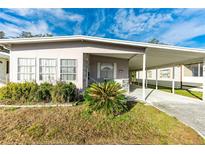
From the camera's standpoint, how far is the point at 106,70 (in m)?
12.2

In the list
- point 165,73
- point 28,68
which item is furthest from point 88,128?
point 165,73

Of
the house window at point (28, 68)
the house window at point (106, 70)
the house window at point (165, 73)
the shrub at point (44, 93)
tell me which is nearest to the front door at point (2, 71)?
the house window at point (28, 68)

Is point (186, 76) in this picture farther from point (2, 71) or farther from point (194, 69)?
point (2, 71)

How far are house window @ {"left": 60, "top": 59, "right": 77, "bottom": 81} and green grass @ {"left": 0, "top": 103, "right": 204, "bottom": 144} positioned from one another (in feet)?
8.62

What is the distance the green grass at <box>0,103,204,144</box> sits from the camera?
447 cm

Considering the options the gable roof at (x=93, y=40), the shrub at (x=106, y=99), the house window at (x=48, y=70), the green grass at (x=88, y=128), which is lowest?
the green grass at (x=88, y=128)

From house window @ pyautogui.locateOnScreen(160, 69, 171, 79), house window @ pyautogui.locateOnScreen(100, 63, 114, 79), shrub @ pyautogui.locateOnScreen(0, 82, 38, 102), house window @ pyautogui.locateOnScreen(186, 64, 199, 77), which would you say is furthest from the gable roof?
house window @ pyautogui.locateOnScreen(160, 69, 171, 79)

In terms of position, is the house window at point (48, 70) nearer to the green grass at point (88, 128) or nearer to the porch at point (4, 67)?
the green grass at point (88, 128)

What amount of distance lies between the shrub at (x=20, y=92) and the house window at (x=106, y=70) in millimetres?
5800

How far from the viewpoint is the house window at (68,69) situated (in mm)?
8859

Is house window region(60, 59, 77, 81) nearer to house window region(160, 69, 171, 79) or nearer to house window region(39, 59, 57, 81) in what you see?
house window region(39, 59, 57, 81)

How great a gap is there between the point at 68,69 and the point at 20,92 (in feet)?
9.76

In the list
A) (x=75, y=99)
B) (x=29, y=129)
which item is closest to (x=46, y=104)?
(x=75, y=99)
